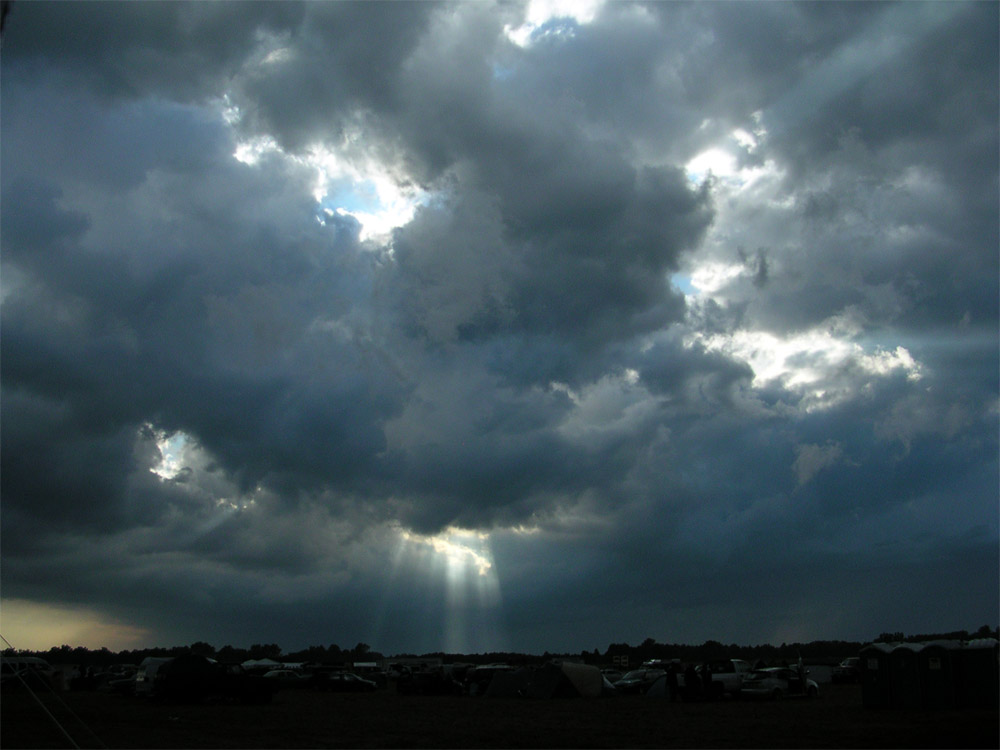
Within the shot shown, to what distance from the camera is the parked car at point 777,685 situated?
40406 millimetres

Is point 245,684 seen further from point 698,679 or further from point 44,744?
point 698,679

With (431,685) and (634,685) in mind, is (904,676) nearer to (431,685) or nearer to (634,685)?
(634,685)

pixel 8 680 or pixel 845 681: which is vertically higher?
pixel 8 680

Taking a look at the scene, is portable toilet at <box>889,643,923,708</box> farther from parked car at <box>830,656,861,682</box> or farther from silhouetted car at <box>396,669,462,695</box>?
parked car at <box>830,656,861,682</box>

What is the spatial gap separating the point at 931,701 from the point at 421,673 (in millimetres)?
32375

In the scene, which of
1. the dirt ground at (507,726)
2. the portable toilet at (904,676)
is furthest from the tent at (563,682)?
the portable toilet at (904,676)

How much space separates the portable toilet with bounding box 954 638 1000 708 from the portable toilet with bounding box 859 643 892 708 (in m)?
2.55

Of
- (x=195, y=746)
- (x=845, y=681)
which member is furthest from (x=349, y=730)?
(x=845, y=681)

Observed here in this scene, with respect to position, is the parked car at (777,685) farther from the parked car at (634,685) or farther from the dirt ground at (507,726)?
the parked car at (634,685)

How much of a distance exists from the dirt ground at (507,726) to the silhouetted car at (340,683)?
20903mm

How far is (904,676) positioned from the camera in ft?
98.8

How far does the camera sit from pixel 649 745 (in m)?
22.1

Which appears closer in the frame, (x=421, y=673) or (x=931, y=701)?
(x=931, y=701)

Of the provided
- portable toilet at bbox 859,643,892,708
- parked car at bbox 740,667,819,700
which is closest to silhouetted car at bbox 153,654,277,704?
parked car at bbox 740,667,819,700
